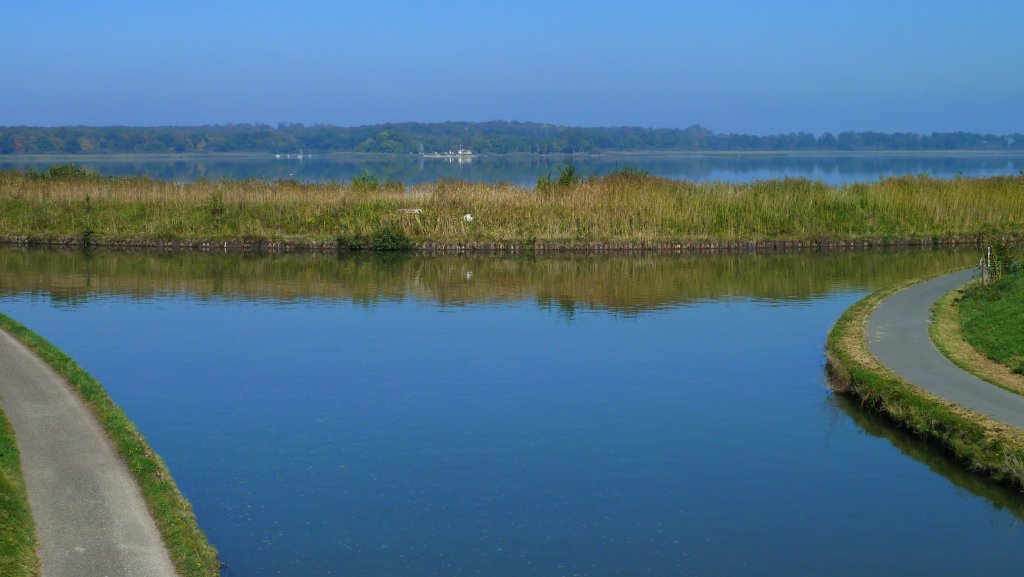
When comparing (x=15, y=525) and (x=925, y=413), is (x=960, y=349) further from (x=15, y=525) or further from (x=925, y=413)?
(x=15, y=525)

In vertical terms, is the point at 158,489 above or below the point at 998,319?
below

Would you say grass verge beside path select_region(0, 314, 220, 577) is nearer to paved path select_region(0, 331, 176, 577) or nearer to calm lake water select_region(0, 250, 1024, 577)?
paved path select_region(0, 331, 176, 577)

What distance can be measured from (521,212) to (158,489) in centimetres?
3450

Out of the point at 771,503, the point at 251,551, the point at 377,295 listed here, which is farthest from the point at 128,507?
the point at 377,295

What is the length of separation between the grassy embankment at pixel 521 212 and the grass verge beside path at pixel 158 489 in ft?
92.8

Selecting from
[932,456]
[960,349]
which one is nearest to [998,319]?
[960,349]

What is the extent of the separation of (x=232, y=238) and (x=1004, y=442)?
35527 mm

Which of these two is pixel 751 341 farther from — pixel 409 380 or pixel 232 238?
pixel 232 238

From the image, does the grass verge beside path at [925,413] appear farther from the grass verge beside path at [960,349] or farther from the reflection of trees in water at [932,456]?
the grass verge beside path at [960,349]

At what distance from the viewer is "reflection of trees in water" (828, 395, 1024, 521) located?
14523mm

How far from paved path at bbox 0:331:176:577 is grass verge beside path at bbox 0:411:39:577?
85 mm

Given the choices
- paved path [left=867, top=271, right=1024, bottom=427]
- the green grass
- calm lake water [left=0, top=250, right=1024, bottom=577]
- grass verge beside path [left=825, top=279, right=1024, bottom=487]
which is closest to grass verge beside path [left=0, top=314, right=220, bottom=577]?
calm lake water [left=0, top=250, right=1024, bottom=577]

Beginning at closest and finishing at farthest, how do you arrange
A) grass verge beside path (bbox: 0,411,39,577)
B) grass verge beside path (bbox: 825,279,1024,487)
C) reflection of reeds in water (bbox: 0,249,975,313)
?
grass verge beside path (bbox: 0,411,39,577), grass verge beside path (bbox: 825,279,1024,487), reflection of reeds in water (bbox: 0,249,975,313)

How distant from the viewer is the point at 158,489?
12641 mm
